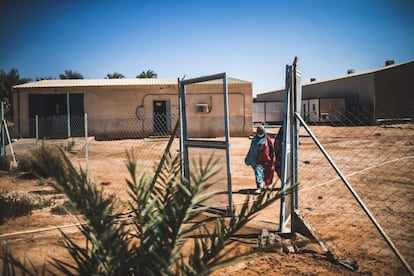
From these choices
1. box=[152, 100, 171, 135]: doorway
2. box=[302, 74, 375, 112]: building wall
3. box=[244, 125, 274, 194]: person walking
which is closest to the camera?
box=[244, 125, 274, 194]: person walking

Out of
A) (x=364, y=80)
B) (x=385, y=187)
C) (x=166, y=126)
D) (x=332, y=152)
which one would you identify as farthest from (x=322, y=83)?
(x=385, y=187)

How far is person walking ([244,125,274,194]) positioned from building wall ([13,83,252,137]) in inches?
502

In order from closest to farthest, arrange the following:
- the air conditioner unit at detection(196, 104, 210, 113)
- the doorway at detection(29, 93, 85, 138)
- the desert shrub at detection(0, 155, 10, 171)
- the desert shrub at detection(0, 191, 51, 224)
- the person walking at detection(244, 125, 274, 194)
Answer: the desert shrub at detection(0, 191, 51, 224)
the person walking at detection(244, 125, 274, 194)
the desert shrub at detection(0, 155, 10, 171)
the doorway at detection(29, 93, 85, 138)
the air conditioner unit at detection(196, 104, 210, 113)

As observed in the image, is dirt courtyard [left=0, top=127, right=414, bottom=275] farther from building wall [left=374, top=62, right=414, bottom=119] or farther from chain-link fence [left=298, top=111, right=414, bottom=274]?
building wall [left=374, top=62, right=414, bottom=119]

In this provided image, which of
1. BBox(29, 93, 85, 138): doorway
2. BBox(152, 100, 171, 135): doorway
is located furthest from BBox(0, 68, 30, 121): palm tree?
BBox(152, 100, 171, 135): doorway

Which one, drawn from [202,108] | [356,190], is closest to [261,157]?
[356,190]

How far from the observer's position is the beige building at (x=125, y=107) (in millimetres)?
20031

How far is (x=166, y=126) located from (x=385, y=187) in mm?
15887

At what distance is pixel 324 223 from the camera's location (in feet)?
15.8

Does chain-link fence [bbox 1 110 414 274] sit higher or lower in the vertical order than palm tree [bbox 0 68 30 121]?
lower

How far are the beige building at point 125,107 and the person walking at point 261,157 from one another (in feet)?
41.5

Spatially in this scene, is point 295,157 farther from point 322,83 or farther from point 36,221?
point 322,83

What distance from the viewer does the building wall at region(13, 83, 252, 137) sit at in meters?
20.2

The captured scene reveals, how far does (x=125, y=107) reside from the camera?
67.1 feet
